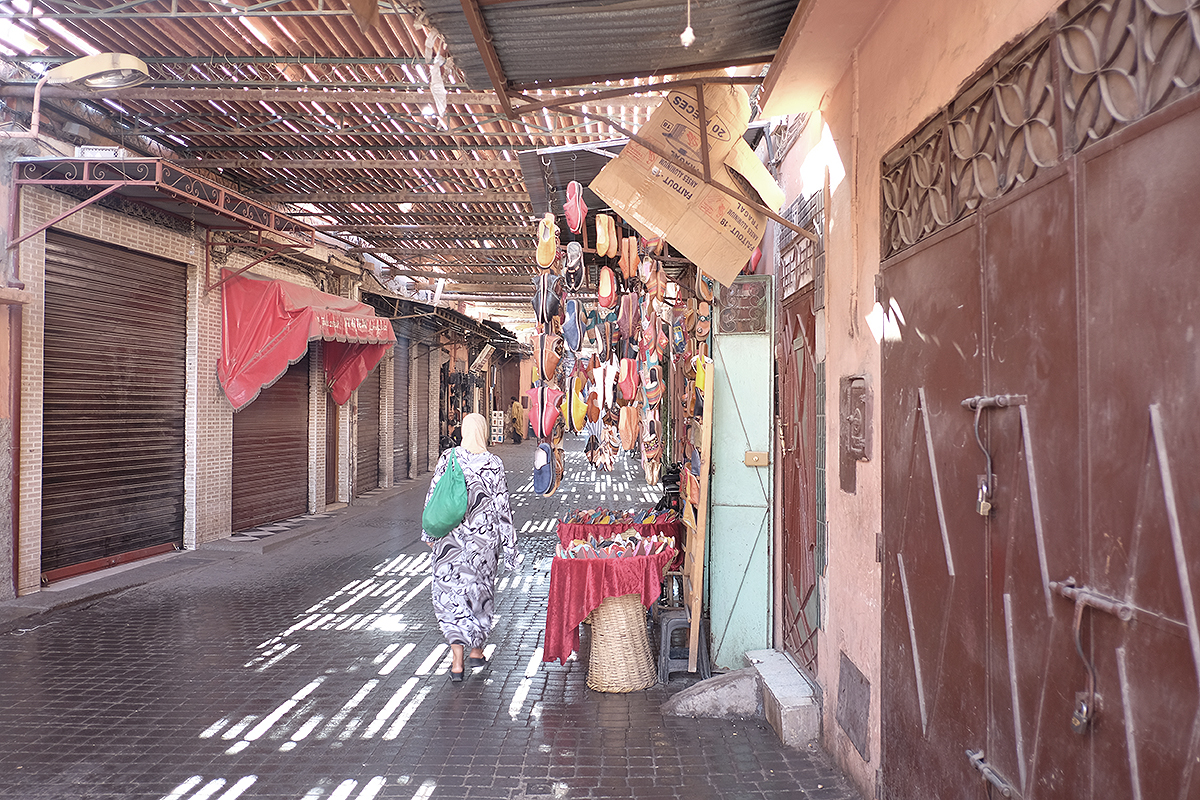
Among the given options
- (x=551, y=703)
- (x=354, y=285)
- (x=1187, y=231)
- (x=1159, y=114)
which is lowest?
(x=551, y=703)

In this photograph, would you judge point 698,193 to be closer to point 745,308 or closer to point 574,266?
point 745,308

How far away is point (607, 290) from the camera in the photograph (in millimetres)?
5707

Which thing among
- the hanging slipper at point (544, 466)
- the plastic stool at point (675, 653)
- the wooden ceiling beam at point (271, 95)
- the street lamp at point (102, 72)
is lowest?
the plastic stool at point (675, 653)

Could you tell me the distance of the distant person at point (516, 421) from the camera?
30734mm

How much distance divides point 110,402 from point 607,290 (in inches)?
236

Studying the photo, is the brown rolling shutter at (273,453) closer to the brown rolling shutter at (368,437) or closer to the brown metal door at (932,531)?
the brown rolling shutter at (368,437)

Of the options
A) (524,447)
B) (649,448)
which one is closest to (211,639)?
(649,448)

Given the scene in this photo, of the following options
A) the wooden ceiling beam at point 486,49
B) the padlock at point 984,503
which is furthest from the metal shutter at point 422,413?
the padlock at point 984,503

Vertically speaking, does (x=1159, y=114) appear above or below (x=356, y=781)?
above

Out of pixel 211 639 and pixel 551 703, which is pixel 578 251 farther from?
pixel 211 639

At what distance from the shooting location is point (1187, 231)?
4.60 feet

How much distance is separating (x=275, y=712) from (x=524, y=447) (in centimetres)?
2480

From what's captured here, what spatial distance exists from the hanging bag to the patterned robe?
14cm

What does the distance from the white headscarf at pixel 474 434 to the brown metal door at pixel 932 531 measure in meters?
2.97
